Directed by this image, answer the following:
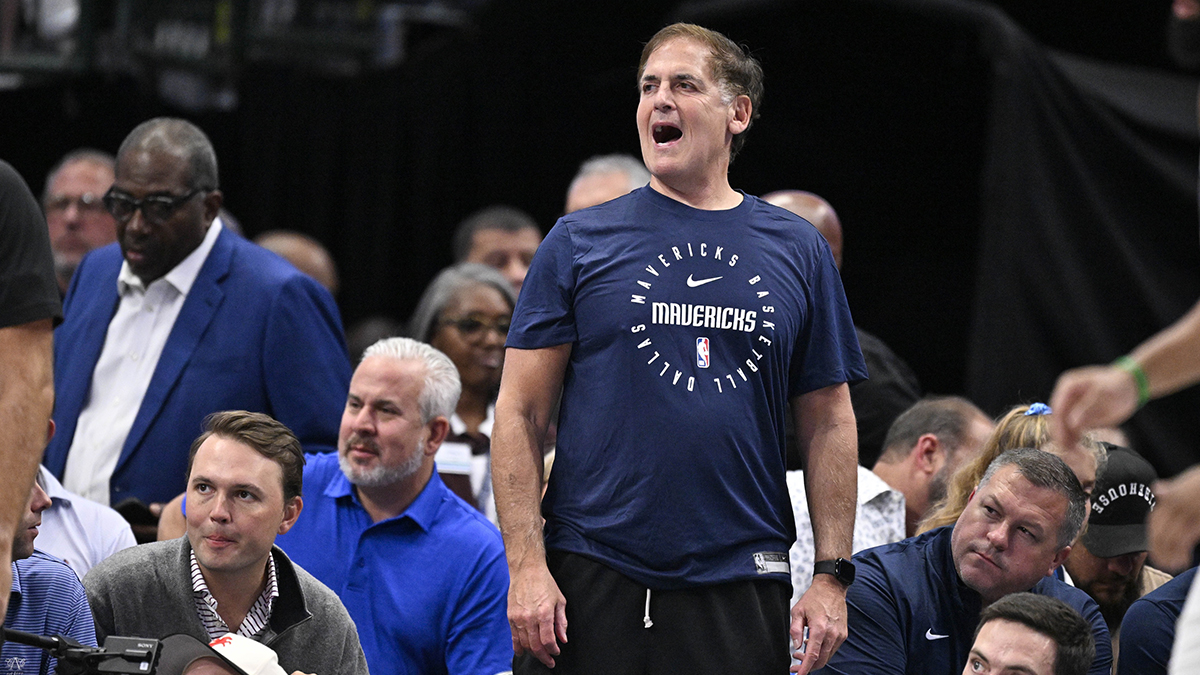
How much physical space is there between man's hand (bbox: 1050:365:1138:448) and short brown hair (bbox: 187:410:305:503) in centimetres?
186

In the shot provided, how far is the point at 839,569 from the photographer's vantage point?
275cm

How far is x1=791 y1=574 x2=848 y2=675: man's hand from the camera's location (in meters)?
2.68

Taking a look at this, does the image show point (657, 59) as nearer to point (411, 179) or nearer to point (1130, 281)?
point (1130, 281)

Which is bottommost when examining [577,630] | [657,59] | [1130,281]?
[577,630]

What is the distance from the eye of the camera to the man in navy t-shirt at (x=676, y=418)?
2.64 meters

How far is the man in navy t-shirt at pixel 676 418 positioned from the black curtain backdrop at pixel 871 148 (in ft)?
8.35

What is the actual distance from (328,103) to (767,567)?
586 centimetres

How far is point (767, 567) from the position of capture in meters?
2.70

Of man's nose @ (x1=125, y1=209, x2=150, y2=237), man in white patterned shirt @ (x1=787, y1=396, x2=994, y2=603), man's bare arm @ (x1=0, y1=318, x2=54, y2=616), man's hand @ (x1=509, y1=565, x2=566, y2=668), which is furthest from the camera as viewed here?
man's nose @ (x1=125, y1=209, x2=150, y2=237)

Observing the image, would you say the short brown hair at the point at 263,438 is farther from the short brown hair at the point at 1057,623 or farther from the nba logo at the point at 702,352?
the short brown hair at the point at 1057,623

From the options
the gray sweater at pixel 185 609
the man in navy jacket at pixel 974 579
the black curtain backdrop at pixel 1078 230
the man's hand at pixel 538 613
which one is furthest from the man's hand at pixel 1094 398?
the black curtain backdrop at pixel 1078 230

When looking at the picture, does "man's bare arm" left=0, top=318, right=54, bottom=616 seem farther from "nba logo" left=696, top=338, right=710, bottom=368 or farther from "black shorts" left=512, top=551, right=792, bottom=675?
"nba logo" left=696, top=338, right=710, bottom=368

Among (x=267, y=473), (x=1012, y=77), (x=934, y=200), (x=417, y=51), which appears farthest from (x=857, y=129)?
(x=267, y=473)

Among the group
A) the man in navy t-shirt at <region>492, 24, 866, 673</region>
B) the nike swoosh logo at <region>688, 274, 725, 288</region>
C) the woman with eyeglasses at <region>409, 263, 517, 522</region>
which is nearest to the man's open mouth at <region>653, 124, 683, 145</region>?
the man in navy t-shirt at <region>492, 24, 866, 673</region>
